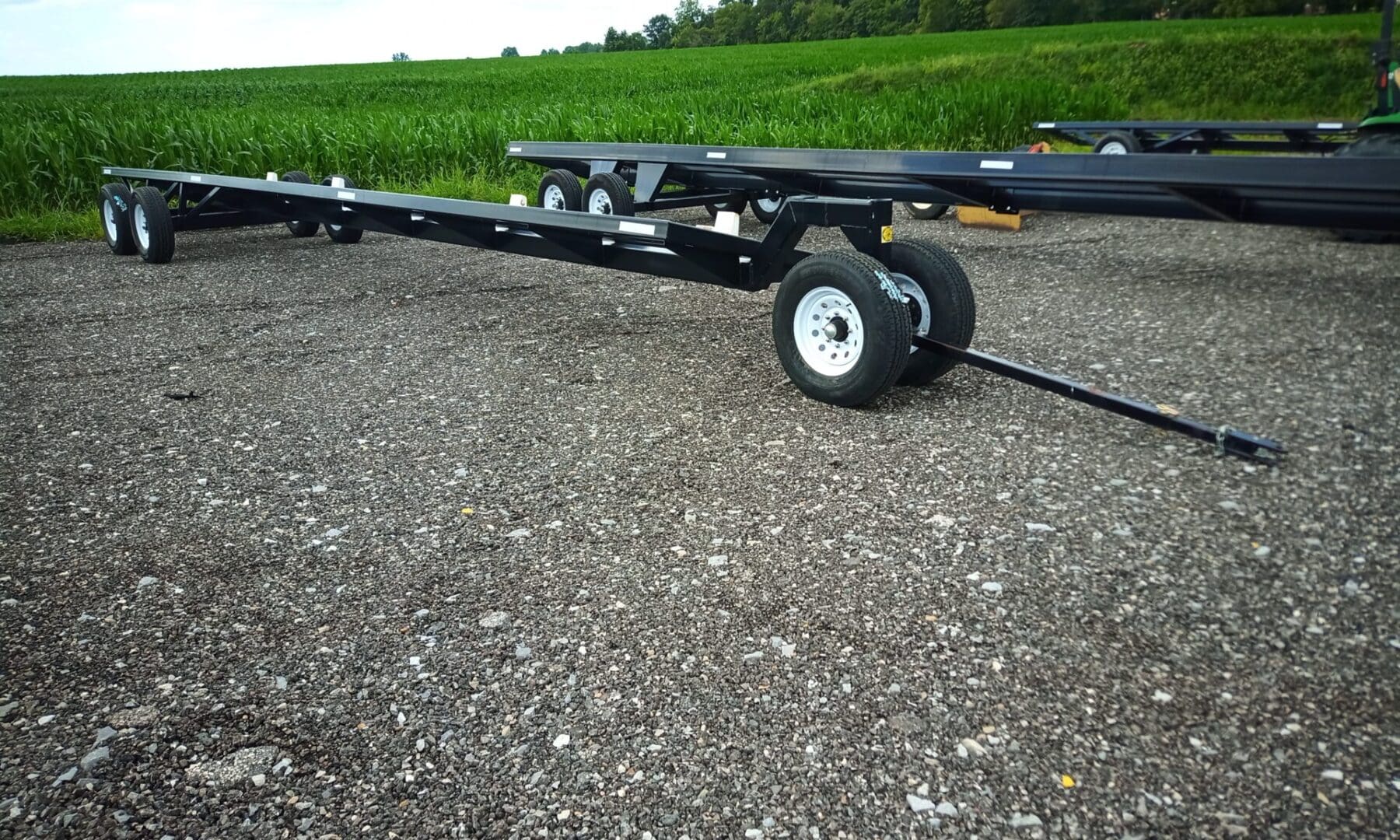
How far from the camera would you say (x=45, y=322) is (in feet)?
20.0

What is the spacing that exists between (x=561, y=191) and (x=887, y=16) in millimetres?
71892

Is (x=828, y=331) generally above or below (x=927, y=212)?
below

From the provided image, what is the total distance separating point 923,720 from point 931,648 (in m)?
0.29

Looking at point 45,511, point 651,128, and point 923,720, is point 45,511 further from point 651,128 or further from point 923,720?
point 651,128

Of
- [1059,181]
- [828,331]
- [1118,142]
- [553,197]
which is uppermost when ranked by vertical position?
[1118,142]

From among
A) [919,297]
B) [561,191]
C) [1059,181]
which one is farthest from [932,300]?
[561,191]

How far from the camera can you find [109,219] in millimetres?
8227

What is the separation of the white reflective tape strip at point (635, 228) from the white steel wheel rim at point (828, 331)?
79cm

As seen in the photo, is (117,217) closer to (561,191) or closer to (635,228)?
(561,191)

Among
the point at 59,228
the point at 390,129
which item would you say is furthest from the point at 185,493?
the point at 390,129

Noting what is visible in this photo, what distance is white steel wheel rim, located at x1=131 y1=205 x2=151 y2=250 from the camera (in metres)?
7.73

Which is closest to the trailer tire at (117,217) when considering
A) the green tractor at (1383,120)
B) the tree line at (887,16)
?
the green tractor at (1383,120)

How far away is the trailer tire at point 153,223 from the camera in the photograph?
7.62 metres

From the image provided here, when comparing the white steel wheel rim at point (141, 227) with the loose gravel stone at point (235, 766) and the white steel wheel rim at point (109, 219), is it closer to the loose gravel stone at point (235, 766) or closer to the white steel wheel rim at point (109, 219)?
the white steel wheel rim at point (109, 219)
